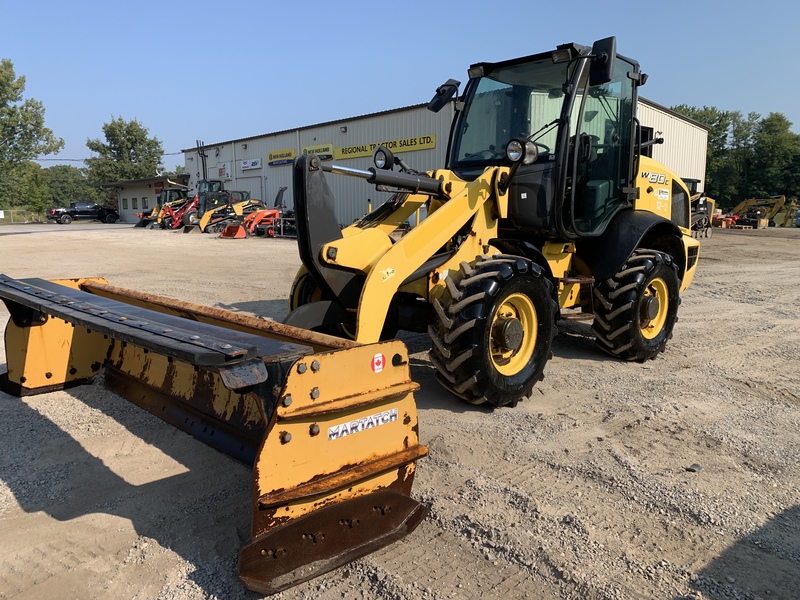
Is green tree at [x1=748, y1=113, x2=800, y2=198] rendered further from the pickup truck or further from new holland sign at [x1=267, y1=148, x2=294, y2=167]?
the pickup truck

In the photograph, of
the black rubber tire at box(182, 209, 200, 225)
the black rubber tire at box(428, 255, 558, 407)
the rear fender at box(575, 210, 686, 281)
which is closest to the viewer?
the black rubber tire at box(428, 255, 558, 407)

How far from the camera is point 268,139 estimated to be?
3372cm

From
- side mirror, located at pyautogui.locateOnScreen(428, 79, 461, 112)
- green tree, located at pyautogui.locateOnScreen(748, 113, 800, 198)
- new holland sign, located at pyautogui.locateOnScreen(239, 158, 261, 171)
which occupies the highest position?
green tree, located at pyautogui.locateOnScreen(748, 113, 800, 198)

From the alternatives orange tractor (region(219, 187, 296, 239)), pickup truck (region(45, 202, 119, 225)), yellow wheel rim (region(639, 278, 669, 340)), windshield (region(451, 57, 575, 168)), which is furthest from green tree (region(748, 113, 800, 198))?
windshield (region(451, 57, 575, 168))

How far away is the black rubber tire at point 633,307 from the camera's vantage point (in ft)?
18.8

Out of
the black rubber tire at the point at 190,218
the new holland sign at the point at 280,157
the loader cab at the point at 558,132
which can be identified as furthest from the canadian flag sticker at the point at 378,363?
the new holland sign at the point at 280,157

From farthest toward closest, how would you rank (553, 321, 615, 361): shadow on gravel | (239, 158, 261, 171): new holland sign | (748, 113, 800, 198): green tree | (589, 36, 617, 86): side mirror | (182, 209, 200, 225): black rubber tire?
(748, 113, 800, 198): green tree, (239, 158, 261, 171): new holland sign, (182, 209, 200, 225): black rubber tire, (553, 321, 615, 361): shadow on gravel, (589, 36, 617, 86): side mirror

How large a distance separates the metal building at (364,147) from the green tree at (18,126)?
14665 mm

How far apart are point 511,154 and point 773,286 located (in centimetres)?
935

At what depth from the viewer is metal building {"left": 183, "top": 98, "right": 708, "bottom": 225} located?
2506cm

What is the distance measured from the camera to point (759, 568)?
2.62 meters

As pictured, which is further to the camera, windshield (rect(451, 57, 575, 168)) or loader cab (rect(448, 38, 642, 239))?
windshield (rect(451, 57, 575, 168))

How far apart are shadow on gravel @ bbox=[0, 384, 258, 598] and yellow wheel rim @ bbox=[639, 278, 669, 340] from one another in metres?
4.43

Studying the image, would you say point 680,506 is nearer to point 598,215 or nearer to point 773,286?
point 598,215
